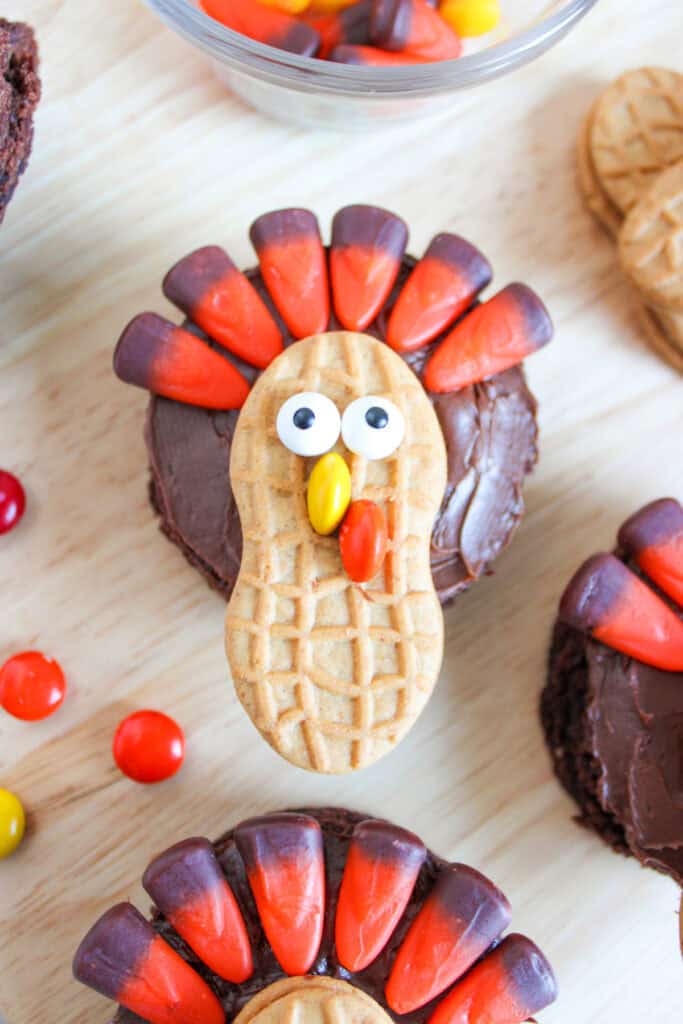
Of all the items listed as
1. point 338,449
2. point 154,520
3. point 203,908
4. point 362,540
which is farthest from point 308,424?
point 203,908

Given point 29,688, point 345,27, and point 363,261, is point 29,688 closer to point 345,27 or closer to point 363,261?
point 363,261

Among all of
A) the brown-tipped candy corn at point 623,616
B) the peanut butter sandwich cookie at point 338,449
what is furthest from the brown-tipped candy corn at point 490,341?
the brown-tipped candy corn at point 623,616

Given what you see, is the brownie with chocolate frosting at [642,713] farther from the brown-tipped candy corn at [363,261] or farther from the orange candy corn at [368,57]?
the orange candy corn at [368,57]

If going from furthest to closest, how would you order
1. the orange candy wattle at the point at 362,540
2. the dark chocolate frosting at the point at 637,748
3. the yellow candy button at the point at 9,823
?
1. the yellow candy button at the point at 9,823
2. the dark chocolate frosting at the point at 637,748
3. the orange candy wattle at the point at 362,540

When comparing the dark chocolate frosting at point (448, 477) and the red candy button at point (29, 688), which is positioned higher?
the dark chocolate frosting at point (448, 477)

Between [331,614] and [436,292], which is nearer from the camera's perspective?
[331,614]

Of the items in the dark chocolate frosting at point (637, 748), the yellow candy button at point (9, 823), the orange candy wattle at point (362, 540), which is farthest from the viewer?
the yellow candy button at point (9, 823)

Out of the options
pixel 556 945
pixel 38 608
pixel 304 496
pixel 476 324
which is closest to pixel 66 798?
pixel 38 608
